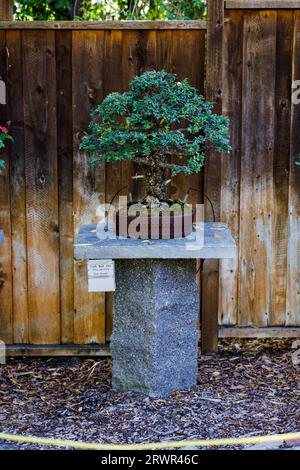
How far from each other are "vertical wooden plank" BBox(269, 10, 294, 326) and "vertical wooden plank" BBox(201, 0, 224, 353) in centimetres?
34

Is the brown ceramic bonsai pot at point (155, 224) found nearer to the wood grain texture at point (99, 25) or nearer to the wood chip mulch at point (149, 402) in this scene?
the wood chip mulch at point (149, 402)

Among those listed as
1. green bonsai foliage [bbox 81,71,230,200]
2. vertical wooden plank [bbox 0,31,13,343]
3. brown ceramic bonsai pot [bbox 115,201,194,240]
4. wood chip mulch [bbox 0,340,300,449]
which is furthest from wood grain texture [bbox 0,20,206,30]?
wood chip mulch [bbox 0,340,300,449]

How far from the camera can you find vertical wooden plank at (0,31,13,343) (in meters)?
3.74

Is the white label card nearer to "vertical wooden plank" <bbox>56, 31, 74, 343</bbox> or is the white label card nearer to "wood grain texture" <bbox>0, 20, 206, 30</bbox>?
"vertical wooden plank" <bbox>56, 31, 74, 343</bbox>

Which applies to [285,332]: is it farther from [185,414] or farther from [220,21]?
[220,21]

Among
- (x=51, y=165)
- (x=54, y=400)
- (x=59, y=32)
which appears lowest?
(x=54, y=400)

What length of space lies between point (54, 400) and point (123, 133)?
137 cm

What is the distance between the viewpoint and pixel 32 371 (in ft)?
12.6

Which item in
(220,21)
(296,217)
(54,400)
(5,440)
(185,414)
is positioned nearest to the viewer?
(5,440)

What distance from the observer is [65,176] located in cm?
384

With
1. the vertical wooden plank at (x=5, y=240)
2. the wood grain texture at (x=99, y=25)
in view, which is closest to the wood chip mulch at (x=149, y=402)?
the vertical wooden plank at (x=5, y=240)

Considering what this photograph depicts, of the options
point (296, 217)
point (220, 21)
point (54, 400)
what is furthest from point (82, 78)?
point (54, 400)

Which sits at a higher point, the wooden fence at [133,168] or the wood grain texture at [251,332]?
the wooden fence at [133,168]

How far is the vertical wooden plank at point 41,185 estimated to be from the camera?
3.74m
